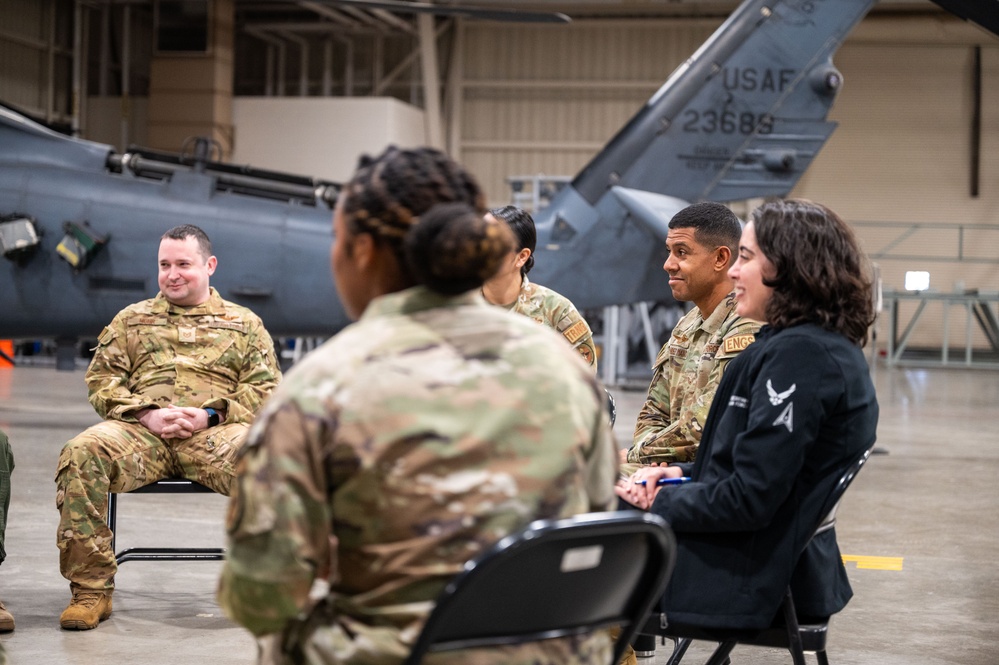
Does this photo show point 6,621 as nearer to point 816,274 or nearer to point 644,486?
point 644,486

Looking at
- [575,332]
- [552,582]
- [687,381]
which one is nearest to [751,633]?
[552,582]

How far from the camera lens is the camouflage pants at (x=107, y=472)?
12.4 feet

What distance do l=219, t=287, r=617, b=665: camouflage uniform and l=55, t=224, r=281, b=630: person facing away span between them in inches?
96.6

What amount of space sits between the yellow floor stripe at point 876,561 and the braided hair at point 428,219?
13.0 ft

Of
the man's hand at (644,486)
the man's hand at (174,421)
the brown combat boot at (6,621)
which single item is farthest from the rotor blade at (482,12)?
the man's hand at (644,486)

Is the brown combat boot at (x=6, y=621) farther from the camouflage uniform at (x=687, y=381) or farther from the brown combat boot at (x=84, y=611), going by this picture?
the camouflage uniform at (x=687, y=381)

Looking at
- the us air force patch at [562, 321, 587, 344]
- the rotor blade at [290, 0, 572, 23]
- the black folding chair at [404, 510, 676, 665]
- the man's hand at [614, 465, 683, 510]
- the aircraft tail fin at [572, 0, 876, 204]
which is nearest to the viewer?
the black folding chair at [404, 510, 676, 665]

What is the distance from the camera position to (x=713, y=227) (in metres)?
3.34

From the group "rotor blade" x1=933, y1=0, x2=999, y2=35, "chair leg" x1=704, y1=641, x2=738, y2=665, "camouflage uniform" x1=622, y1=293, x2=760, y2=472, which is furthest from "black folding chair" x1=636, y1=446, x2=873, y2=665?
"rotor blade" x1=933, y1=0, x2=999, y2=35

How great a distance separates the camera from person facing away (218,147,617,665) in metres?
1.52

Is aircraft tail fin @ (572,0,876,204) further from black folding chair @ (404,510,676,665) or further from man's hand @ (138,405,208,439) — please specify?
black folding chair @ (404,510,676,665)

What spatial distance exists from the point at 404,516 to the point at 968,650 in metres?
3.02

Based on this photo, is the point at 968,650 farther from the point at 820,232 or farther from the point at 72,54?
the point at 72,54

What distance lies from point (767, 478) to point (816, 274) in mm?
440
